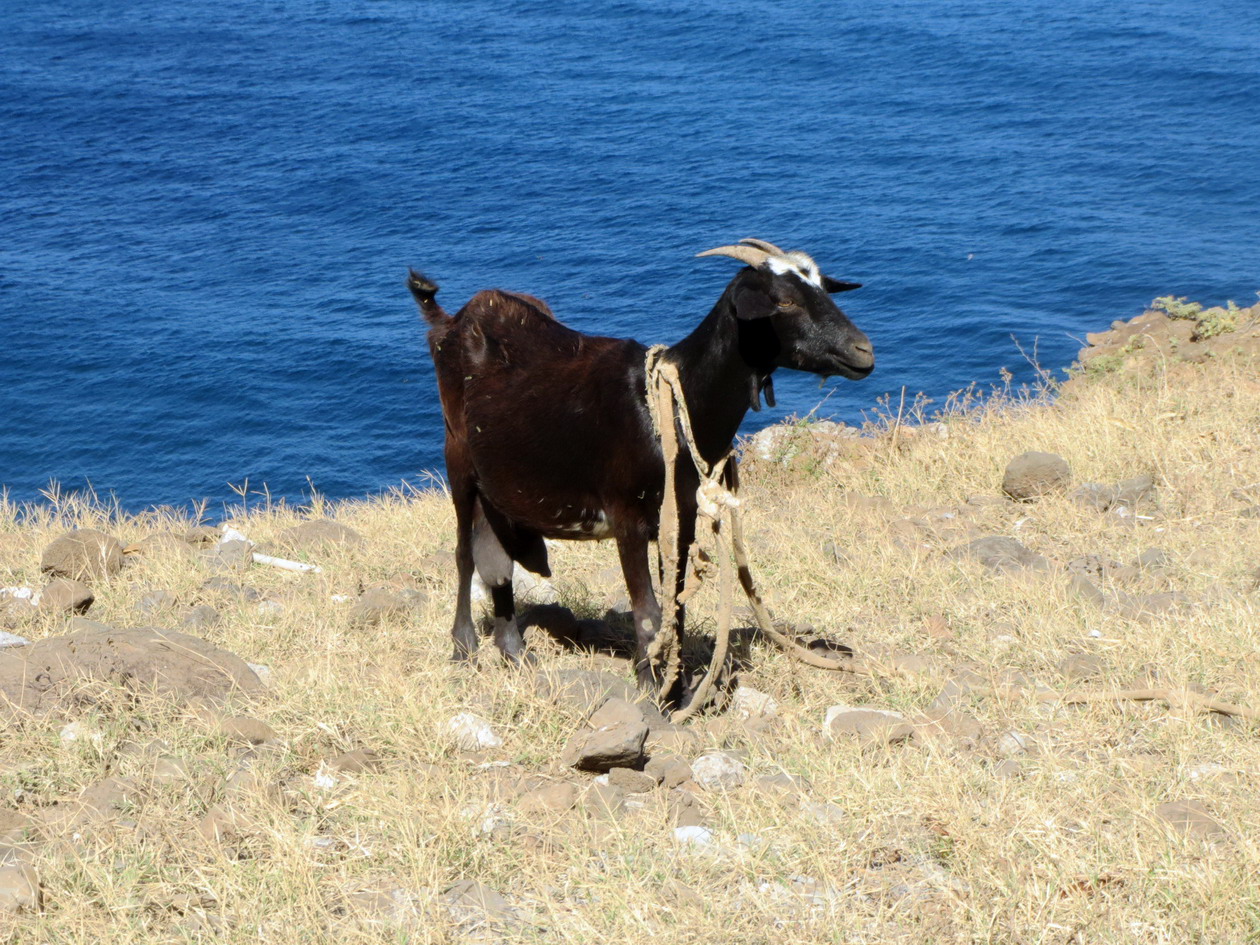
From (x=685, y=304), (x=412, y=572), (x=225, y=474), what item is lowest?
(x=225, y=474)

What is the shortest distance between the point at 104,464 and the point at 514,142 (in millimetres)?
13299

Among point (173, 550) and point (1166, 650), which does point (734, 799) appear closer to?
point (1166, 650)

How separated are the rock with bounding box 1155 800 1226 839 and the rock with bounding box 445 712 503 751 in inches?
85.9

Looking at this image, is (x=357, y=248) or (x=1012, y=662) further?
(x=357, y=248)

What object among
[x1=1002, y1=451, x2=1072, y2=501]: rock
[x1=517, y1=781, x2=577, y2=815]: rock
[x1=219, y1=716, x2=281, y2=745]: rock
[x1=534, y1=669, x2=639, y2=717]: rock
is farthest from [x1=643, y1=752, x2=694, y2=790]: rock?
[x1=1002, y1=451, x2=1072, y2=501]: rock

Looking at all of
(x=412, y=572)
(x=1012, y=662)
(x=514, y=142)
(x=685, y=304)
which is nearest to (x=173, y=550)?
(x=412, y=572)

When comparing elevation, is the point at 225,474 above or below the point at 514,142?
below

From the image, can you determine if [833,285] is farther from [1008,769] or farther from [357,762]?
[357,762]

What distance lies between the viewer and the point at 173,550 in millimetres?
6949

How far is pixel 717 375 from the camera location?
4871 mm

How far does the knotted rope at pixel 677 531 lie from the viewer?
15.8 feet

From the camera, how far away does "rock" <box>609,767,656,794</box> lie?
4.36 metres

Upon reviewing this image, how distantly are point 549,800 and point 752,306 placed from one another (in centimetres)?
177

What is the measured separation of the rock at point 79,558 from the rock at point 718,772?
3466 mm
